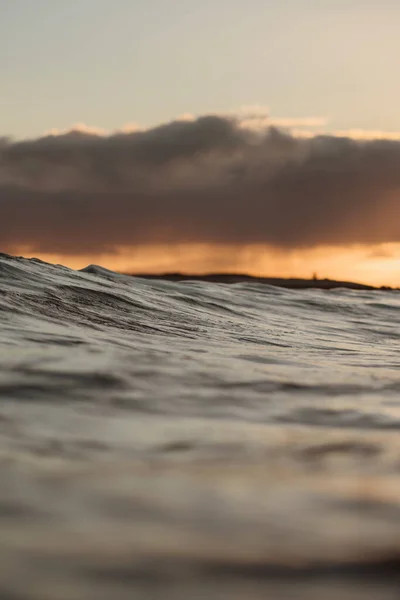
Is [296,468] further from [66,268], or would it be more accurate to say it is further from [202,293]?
[202,293]

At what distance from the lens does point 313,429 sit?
9.50ft

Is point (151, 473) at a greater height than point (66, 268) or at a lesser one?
lesser

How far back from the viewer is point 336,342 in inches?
303

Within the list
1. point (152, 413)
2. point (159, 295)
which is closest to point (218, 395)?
point (152, 413)

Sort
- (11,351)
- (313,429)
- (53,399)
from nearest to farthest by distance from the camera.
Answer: (313,429) → (53,399) → (11,351)

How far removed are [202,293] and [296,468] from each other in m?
10.6

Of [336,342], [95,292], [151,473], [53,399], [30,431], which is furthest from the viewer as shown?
[95,292]

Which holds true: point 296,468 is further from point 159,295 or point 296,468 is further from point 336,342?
point 159,295

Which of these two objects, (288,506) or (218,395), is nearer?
(288,506)

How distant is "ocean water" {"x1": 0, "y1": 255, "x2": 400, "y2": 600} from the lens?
5.00 ft

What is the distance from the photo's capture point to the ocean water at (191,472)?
152cm

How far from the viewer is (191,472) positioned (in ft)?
7.18

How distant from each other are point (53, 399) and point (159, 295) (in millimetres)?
8164

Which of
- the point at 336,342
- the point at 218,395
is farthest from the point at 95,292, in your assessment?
the point at 218,395
